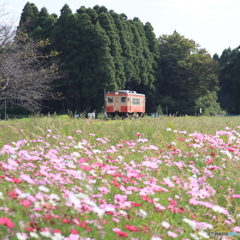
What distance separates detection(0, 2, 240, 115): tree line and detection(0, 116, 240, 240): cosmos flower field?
21.4 metres

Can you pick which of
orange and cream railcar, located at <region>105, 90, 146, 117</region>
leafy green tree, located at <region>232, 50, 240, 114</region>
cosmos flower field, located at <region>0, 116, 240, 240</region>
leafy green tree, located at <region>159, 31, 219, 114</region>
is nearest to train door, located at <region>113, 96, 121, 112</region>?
orange and cream railcar, located at <region>105, 90, 146, 117</region>

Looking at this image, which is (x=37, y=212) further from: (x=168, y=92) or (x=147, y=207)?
(x=168, y=92)

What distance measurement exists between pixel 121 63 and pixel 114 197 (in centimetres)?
3637

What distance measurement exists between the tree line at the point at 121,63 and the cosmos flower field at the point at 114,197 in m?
21.4

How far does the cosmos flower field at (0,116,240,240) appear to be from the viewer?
12.4 feet

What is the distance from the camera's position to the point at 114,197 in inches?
178

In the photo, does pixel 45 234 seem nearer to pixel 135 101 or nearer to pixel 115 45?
pixel 135 101

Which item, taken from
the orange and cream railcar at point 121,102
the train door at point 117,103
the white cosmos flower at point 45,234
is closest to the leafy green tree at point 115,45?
the orange and cream railcar at point 121,102

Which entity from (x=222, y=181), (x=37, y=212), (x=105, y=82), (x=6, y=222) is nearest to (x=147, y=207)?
(x=37, y=212)

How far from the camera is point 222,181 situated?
6.53m

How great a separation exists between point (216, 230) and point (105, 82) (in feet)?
110

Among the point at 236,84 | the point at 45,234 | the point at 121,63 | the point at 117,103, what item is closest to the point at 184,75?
the point at 236,84

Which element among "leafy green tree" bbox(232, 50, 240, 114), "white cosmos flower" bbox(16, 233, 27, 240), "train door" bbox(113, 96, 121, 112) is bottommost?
"white cosmos flower" bbox(16, 233, 27, 240)

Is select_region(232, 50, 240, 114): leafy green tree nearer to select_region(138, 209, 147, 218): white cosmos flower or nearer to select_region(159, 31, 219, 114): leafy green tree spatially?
select_region(159, 31, 219, 114): leafy green tree
